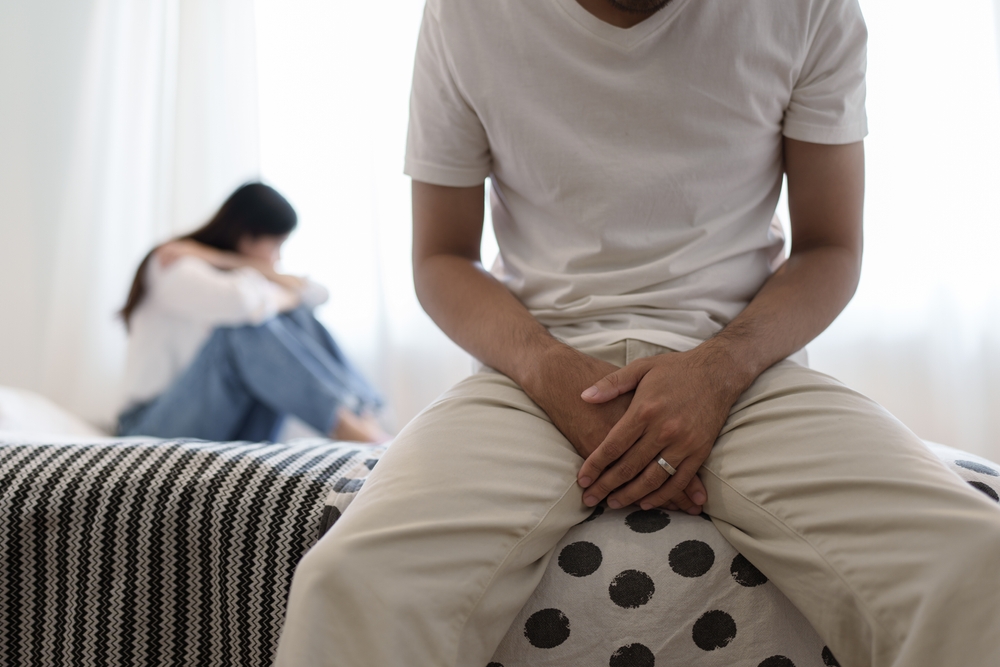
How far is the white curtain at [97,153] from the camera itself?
92.7 inches

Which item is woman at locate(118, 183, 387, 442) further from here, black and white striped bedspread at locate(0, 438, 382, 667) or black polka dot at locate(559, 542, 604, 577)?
black polka dot at locate(559, 542, 604, 577)

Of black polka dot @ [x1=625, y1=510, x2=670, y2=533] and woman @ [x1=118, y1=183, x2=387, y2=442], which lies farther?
woman @ [x1=118, y1=183, x2=387, y2=442]

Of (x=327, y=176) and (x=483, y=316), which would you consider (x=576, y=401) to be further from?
(x=327, y=176)

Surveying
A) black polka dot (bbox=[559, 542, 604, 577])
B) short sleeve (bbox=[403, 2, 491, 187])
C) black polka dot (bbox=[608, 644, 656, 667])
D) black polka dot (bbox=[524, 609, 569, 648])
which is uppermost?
short sleeve (bbox=[403, 2, 491, 187])

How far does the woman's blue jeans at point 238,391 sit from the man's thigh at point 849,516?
136cm

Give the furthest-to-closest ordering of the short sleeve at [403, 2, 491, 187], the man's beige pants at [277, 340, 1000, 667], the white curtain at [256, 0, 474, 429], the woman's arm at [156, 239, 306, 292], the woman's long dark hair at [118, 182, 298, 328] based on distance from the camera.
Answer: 1. the white curtain at [256, 0, 474, 429]
2. the woman's long dark hair at [118, 182, 298, 328]
3. the woman's arm at [156, 239, 306, 292]
4. the short sleeve at [403, 2, 491, 187]
5. the man's beige pants at [277, 340, 1000, 667]

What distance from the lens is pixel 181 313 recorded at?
1.87m

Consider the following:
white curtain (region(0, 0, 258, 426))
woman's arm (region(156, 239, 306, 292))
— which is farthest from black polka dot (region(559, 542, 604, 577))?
white curtain (region(0, 0, 258, 426))

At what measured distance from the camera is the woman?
1.80 m

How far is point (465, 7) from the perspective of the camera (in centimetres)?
76

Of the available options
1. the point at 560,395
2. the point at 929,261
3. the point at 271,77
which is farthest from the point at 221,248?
the point at 929,261

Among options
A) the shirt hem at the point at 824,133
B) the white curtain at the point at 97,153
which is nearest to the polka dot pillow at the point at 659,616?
the shirt hem at the point at 824,133

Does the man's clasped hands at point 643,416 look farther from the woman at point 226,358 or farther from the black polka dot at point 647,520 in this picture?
the woman at point 226,358

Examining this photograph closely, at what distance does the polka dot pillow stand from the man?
0.09 feet
